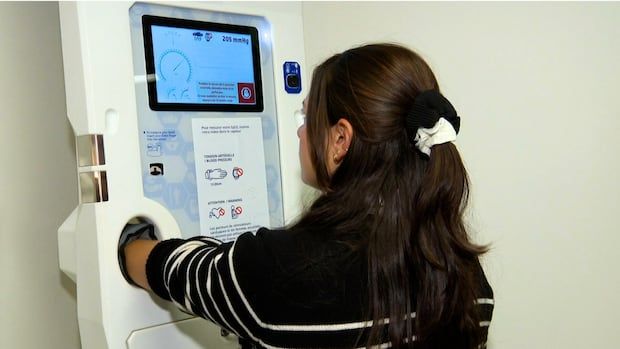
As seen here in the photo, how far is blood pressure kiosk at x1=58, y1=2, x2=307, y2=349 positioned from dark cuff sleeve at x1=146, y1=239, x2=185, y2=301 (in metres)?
0.08

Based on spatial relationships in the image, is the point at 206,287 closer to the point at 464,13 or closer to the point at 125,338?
the point at 125,338

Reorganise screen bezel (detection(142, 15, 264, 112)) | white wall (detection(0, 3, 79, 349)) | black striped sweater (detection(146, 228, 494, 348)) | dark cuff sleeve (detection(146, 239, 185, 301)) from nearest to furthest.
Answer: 1. black striped sweater (detection(146, 228, 494, 348))
2. dark cuff sleeve (detection(146, 239, 185, 301))
3. screen bezel (detection(142, 15, 264, 112))
4. white wall (detection(0, 3, 79, 349))

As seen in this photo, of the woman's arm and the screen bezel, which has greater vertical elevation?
the screen bezel

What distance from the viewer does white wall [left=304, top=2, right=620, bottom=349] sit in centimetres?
115

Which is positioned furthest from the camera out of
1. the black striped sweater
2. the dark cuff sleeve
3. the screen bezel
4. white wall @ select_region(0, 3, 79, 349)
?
white wall @ select_region(0, 3, 79, 349)

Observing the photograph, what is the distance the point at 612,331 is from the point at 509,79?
0.54 metres

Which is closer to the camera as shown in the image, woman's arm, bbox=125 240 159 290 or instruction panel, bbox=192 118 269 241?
woman's arm, bbox=125 240 159 290

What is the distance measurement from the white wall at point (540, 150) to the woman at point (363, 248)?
1.19ft

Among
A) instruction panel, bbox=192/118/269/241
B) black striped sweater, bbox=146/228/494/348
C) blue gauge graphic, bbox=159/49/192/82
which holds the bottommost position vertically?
black striped sweater, bbox=146/228/494/348

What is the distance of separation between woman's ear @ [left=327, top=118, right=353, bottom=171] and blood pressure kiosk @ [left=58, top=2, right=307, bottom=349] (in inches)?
12.7

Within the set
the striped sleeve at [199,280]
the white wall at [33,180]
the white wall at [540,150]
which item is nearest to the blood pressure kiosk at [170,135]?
the striped sleeve at [199,280]

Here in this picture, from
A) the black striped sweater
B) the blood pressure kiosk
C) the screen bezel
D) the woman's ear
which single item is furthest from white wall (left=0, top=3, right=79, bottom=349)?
the woman's ear

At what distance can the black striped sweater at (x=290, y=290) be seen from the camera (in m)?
0.79

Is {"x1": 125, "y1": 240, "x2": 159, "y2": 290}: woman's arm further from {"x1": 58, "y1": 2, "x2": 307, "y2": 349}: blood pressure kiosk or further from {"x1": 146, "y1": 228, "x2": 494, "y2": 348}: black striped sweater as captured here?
{"x1": 146, "y1": 228, "x2": 494, "y2": 348}: black striped sweater
